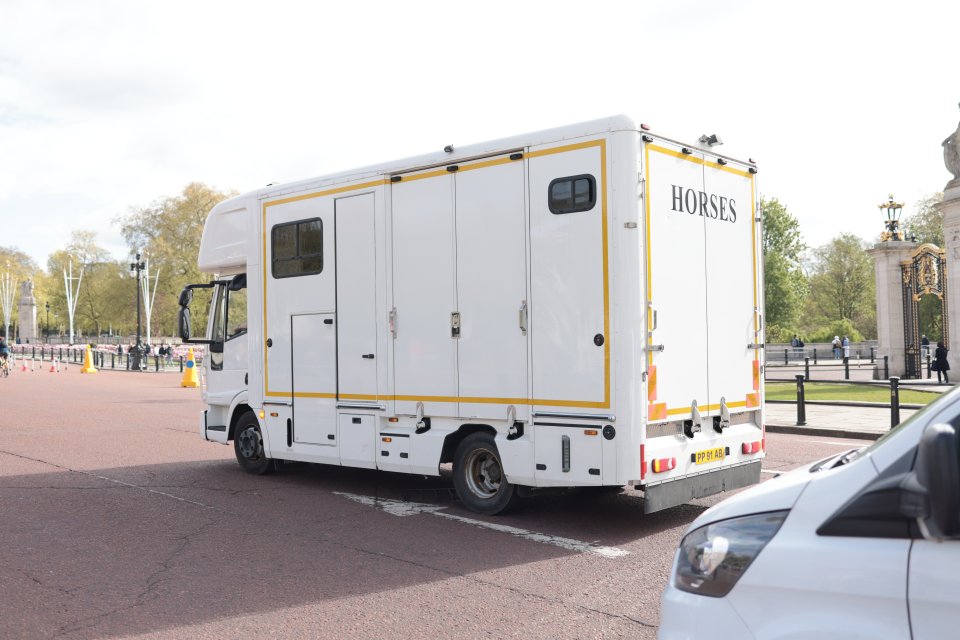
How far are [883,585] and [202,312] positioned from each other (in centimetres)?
6885

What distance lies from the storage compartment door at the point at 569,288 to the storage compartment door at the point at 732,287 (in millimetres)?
1289

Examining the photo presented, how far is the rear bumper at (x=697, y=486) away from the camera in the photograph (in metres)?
6.92

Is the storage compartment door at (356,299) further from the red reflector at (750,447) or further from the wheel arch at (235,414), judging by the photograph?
the red reflector at (750,447)

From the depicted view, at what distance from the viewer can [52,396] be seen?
24.2 metres

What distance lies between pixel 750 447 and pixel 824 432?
744cm

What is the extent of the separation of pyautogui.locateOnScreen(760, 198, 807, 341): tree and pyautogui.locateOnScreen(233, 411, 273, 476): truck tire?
193 ft

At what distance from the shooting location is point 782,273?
2606 inches

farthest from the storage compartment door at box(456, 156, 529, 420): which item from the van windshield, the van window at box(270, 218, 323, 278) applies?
the van windshield

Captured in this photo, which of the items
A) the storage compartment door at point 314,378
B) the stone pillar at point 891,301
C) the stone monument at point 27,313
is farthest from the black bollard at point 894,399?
the stone monument at point 27,313

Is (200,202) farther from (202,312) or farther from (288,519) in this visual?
(288,519)

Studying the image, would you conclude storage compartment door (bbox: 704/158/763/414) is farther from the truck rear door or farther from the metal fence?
the metal fence

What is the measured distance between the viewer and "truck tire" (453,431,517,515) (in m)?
7.66

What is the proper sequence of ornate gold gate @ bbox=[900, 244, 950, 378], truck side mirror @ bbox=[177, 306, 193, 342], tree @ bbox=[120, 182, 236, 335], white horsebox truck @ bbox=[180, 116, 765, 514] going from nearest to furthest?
white horsebox truck @ bbox=[180, 116, 765, 514] < truck side mirror @ bbox=[177, 306, 193, 342] < ornate gold gate @ bbox=[900, 244, 950, 378] < tree @ bbox=[120, 182, 236, 335]

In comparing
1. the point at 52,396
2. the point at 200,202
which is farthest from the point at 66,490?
the point at 200,202
